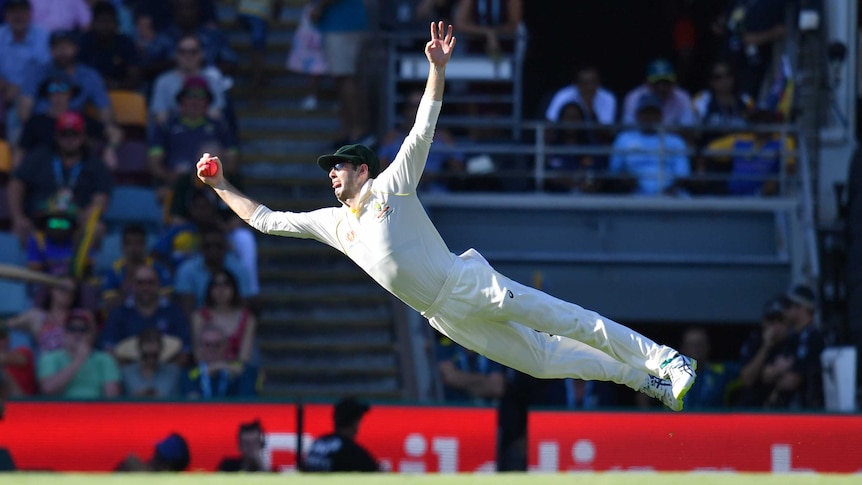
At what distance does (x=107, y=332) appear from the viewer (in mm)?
14070

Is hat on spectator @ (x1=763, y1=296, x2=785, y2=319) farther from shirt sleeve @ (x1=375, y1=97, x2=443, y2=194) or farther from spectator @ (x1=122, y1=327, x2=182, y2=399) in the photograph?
shirt sleeve @ (x1=375, y1=97, x2=443, y2=194)

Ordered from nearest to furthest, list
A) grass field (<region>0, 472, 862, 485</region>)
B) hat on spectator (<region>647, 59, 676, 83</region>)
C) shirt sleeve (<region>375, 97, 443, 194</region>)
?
grass field (<region>0, 472, 862, 485</region>) → shirt sleeve (<region>375, 97, 443, 194</region>) → hat on spectator (<region>647, 59, 676, 83</region>)

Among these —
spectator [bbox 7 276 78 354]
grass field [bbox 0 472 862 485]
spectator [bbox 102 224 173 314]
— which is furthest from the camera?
spectator [bbox 102 224 173 314]

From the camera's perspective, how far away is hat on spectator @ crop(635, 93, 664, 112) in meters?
16.5

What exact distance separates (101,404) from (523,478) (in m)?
4.74

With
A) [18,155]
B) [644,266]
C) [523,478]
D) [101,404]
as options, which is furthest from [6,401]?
[644,266]

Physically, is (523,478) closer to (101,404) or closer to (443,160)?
(101,404)

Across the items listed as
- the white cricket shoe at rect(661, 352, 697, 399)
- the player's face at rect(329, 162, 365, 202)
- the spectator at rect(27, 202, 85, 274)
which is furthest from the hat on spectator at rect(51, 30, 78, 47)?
the white cricket shoe at rect(661, 352, 697, 399)

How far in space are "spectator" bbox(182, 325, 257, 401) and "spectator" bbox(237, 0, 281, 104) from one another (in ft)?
13.7

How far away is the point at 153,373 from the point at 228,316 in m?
0.79

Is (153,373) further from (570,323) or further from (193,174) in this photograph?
(570,323)

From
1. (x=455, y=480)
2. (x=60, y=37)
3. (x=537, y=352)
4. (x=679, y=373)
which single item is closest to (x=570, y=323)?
(x=537, y=352)

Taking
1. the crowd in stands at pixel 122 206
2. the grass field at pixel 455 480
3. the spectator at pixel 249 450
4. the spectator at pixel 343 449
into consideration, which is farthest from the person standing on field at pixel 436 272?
the crowd in stands at pixel 122 206

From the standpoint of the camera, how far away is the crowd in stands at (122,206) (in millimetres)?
13852
